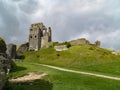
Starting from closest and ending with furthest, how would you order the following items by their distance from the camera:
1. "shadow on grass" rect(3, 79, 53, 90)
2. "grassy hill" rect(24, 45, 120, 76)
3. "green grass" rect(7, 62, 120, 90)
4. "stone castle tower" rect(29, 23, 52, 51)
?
"shadow on grass" rect(3, 79, 53, 90) < "green grass" rect(7, 62, 120, 90) < "grassy hill" rect(24, 45, 120, 76) < "stone castle tower" rect(29, 23, 52, 51)

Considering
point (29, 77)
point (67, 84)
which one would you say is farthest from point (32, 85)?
point (29, 77)

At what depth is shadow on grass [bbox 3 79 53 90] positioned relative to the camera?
95.0ft

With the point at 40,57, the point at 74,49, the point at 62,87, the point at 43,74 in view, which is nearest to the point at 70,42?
the point at 74,49

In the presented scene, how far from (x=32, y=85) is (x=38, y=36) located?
95.8 metres

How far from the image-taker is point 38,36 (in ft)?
413

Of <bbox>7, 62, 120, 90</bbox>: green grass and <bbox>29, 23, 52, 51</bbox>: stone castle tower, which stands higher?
<bbox>29, 23, 52, 51</bbox>: stone castle tower

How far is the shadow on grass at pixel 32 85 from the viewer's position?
95.0ft

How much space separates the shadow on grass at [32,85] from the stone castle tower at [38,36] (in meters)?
88.3

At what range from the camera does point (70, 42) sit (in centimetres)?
10569

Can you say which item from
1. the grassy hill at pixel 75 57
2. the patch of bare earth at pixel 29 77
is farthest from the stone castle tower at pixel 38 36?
the patch of bare earth at pixel 29 77

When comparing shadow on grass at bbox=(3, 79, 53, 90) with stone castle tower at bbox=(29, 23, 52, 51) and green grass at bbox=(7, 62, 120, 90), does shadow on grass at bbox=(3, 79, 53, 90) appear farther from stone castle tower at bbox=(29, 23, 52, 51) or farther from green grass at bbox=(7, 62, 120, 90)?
stone castle tower at bbox=(29, 23, 52, 51)

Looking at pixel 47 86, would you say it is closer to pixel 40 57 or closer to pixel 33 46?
pixel 40 57

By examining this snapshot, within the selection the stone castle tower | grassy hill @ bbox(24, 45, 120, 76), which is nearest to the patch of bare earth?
grassy hill @ bbox(24, 45, 120, 76)

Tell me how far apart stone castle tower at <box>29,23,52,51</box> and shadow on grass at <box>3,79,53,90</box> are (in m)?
88.3
